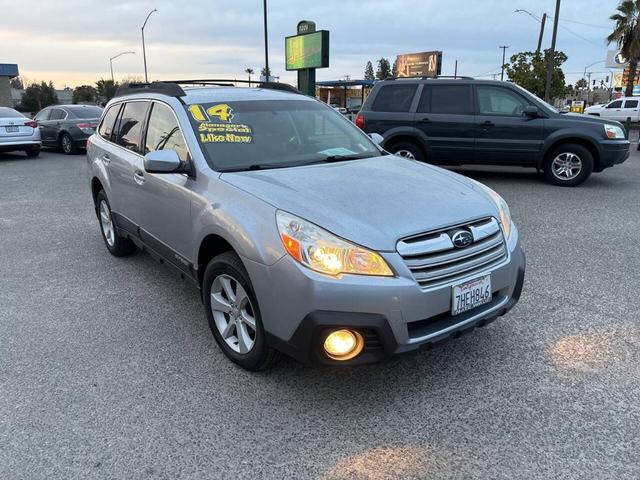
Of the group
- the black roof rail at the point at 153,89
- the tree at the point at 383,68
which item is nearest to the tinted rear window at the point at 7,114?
the black roof rail at the point at 153,89

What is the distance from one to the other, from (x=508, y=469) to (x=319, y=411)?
99 centimetres

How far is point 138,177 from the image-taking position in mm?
4258

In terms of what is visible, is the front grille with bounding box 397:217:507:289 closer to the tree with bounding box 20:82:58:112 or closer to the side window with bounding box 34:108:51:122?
the side window with bounding box 34:108:51:122

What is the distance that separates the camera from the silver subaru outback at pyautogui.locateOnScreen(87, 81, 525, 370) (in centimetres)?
256

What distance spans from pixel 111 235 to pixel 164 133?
77.1 inches

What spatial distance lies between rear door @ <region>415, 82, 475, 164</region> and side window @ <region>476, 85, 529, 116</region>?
19 cm

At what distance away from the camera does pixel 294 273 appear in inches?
101

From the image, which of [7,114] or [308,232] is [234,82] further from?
[7,114]

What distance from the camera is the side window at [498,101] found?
357 inches

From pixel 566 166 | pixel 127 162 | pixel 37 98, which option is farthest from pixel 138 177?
pixel 37 98

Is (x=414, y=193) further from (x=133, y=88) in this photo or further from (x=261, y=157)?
(x=133, y=88)

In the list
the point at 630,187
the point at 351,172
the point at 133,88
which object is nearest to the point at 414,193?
the point at 351,172

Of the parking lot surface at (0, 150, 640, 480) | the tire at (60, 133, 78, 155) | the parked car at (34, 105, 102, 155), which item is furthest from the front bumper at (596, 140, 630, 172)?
the tire at (60, 133, 78, 155)

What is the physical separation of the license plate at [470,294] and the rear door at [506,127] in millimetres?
6979
